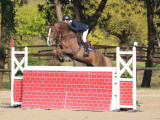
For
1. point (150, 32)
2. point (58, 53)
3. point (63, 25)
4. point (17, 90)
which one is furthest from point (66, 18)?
point (150, 32)

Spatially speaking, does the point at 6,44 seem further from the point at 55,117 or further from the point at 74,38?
the point at 55,117

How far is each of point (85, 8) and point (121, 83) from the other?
1114 cm

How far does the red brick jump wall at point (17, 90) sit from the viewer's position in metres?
9.81

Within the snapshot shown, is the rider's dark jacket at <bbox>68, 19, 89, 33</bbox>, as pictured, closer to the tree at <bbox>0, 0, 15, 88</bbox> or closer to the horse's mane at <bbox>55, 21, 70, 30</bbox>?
the horse's mane at <bbox>55, 21, 70, 30</bbox>

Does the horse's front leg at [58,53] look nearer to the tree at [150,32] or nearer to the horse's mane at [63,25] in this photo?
the horse's mane at [63,25]

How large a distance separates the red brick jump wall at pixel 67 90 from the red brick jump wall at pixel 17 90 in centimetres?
39

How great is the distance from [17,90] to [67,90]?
1.42m

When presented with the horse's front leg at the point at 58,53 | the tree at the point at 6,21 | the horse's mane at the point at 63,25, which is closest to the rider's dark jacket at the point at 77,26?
the horse's mane at the point at 63,25

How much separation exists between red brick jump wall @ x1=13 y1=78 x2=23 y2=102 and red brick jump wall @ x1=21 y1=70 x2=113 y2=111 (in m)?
0.39

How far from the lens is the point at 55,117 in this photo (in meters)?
7.89

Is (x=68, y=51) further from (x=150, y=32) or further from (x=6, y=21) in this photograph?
(x=150, y=32)

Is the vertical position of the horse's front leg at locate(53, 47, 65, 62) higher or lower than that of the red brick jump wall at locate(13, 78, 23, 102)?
higher

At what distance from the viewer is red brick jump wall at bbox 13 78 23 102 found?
9.81m

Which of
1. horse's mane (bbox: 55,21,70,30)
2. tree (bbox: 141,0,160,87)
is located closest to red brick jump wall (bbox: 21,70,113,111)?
horse's mane (bbox: 55,21,70,30)
